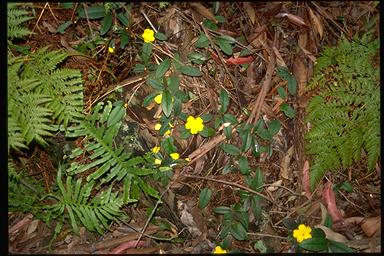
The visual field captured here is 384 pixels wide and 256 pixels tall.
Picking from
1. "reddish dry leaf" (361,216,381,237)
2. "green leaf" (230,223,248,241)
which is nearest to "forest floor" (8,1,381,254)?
"reddish dry leaf" (361,216,381,237)

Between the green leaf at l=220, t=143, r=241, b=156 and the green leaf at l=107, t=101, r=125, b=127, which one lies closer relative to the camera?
the green leaf at l=107, t=101, r=125, b=127

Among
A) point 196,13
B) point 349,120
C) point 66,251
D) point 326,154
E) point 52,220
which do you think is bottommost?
point 66,251

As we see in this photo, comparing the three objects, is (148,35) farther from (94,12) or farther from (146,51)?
(94,12)

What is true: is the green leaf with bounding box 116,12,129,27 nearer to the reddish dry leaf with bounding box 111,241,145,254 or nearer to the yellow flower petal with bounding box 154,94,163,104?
the yellow flower petal with bounding box 154,94,163,104

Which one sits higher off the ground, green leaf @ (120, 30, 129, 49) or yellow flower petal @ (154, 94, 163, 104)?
green leaf @ (120, 30, 129, 49)

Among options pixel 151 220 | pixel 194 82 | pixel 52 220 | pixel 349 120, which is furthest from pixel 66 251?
pixel 349 120

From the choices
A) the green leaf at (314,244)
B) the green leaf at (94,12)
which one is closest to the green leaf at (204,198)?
the green leaf at (314,244)

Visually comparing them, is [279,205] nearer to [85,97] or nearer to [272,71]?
[272,71]
